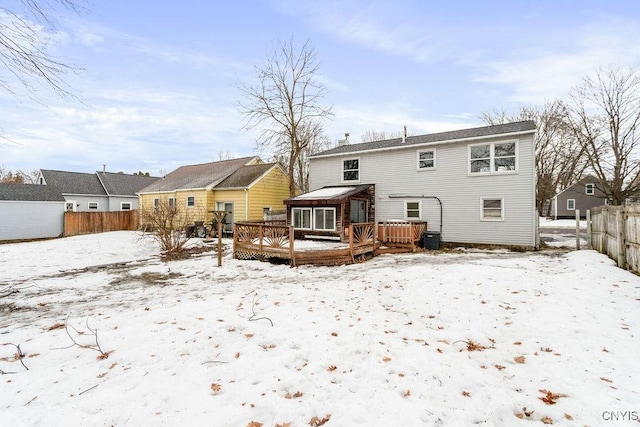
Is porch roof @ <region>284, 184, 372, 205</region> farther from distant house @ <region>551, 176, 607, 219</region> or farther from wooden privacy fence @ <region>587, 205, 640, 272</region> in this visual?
distant house @ <region>551, 176, 607, 219</region>

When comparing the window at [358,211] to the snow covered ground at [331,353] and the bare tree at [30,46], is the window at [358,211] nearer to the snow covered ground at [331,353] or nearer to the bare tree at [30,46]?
the snow covered ground at [331,353]

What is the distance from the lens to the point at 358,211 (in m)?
17.9

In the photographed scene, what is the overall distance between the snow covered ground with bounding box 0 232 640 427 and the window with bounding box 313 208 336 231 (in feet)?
30.9

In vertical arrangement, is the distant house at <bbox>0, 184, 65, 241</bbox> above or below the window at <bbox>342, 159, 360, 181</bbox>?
below

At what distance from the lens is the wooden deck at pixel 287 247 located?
11.1 metres

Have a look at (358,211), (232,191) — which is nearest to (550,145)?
(358,211)

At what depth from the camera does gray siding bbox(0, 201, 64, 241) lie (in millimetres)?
22172

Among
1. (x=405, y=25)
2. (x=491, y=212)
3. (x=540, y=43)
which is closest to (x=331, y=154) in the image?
(x=405, y=25)

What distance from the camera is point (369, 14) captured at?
39.1 feet

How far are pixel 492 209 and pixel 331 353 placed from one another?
14.1 metres

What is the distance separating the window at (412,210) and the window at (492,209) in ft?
10.4

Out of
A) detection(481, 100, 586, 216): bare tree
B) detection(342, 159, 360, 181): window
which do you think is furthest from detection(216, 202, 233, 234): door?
detection(481, 100, 586, 216): bare tree

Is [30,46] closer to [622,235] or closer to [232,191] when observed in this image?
[622,235]

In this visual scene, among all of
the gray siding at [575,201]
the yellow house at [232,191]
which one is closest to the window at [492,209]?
the yellow house at [232,191]
